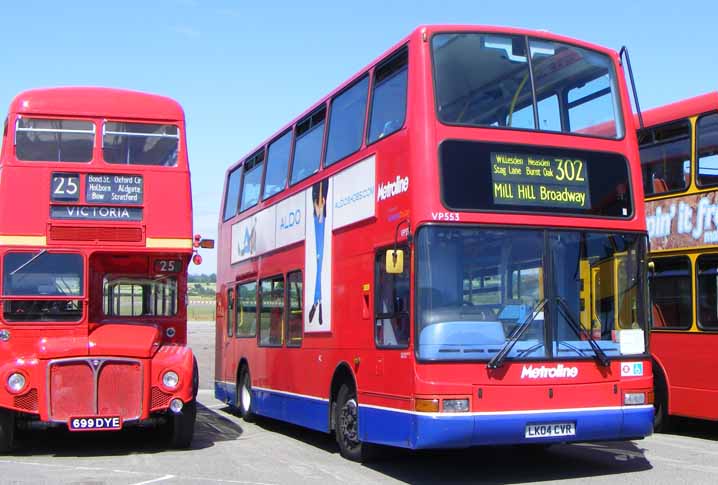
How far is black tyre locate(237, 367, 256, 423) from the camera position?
16.9m

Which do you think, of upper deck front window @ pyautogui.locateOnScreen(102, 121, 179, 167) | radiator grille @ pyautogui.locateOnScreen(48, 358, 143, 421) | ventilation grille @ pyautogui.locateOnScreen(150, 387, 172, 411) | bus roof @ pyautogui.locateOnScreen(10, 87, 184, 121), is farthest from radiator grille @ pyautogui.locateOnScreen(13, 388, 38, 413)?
bus roof @ pyautogui.locateOnScreen(10, 87, 184, 121)

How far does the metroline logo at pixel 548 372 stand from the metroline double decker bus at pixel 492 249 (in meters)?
0.02

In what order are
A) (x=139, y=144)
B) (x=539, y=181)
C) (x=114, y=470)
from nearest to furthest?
(x=539, y=181) → (x=114, y=470) → (x=139, y=144)

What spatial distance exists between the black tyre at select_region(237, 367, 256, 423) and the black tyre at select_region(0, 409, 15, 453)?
5350mm

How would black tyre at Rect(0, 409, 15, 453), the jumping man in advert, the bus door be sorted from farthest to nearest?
the jumping man in advert → black tyre at Rect(0, 409, 15, 453) → the bus door

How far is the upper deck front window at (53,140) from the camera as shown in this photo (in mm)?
13133

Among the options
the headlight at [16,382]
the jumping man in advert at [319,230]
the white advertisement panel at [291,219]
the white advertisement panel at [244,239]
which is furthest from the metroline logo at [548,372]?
the white advertisement panel at [244,239]

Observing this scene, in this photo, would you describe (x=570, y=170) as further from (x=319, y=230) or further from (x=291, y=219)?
(x=291, y=219)

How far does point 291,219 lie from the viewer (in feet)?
46.8

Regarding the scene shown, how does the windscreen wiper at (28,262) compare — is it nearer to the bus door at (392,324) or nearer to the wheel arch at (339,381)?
the wheel arch at (339,381)

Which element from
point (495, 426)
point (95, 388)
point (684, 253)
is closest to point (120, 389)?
point (95, 388)

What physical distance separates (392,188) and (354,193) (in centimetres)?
134

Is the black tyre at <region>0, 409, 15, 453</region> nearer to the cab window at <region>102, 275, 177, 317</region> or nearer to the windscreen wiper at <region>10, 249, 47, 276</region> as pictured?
the windscreen wiper at <region>10, 249, 47, 276</region>

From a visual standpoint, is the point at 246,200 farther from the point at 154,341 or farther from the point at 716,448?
the point at 716,448
